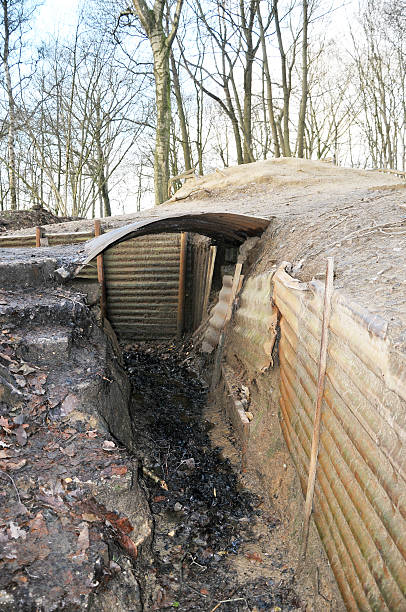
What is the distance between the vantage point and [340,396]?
247 centimetres

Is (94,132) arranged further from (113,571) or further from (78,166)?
(113,571)

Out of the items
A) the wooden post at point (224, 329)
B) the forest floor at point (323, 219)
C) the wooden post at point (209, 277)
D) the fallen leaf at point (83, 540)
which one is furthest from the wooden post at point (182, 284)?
the fallen leaf at point (83, 540)

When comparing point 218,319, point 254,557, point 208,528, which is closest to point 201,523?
point 208,528

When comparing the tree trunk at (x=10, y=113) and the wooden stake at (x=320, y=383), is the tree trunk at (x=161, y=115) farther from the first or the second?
the wooden stake at (x=320, y=383)

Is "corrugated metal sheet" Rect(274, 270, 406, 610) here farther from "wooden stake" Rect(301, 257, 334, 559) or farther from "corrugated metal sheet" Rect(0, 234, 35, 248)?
"corrugated metal sheet" Rect(0, 234, 35, 248)

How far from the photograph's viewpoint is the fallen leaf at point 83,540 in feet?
8.14

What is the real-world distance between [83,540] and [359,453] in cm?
168

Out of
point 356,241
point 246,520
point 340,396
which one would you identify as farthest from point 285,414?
point 356,241

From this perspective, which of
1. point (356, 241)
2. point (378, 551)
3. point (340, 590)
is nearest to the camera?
point (378, 551)

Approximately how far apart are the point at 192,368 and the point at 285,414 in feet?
12.9

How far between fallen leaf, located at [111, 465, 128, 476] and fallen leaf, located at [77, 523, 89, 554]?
51 cm

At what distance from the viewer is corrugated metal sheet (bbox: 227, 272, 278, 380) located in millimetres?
4539

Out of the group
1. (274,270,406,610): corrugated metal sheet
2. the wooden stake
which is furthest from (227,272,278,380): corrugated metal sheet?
the wooden stake

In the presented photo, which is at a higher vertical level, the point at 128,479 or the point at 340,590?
the point at 128,479
